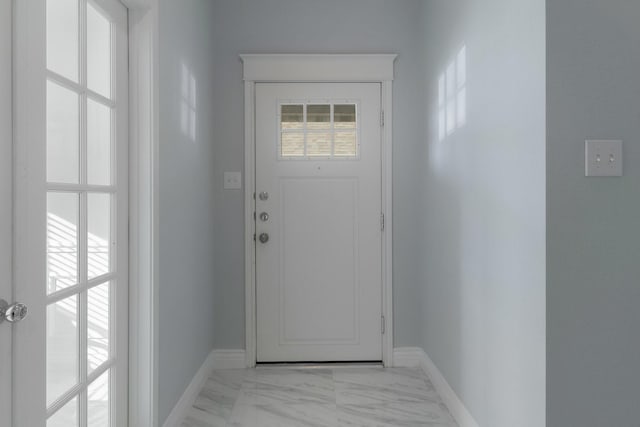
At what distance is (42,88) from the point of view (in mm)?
1238

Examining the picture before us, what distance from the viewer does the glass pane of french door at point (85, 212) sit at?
1.36 metres

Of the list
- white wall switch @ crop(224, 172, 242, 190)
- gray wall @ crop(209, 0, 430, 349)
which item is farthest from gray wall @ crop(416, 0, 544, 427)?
white wall switch @ crop(224, 172, 242, 190)

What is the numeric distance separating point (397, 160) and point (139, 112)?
1.76m

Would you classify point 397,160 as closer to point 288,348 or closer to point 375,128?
point 375,128

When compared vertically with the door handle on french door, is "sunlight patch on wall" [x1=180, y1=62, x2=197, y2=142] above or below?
above

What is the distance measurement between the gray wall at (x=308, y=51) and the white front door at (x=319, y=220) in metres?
0.15

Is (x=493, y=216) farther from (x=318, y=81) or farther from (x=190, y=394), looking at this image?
(x=190, y=394)

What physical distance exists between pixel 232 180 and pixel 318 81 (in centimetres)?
87

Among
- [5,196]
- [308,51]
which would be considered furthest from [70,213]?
[308,51]

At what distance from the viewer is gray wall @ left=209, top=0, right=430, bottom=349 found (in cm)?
310

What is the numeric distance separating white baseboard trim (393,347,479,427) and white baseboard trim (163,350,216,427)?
121cm
